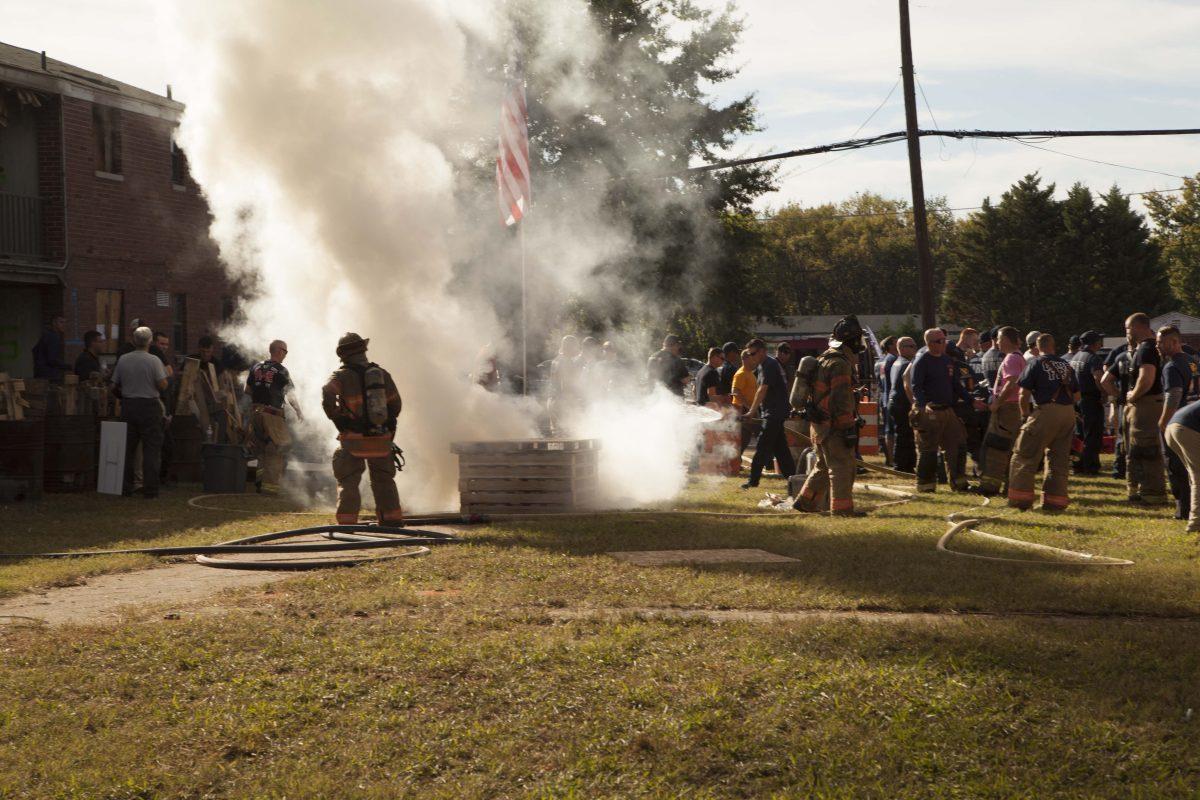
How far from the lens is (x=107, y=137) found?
82.3ft

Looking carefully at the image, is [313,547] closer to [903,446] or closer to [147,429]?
[147,429]

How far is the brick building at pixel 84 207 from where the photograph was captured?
23.5m

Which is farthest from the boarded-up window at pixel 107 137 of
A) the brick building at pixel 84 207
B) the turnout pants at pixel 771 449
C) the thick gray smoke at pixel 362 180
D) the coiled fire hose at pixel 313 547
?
the coiled fire hose at pixel 313 547

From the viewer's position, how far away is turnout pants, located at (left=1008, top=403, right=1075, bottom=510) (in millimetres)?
12086

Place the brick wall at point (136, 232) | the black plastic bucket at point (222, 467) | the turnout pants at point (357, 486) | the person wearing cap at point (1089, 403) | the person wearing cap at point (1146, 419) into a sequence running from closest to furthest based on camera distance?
the turnout pants at point (357, 486), the person wearing cap at point (1146, 419), the black plastic bucket at point (222, 467), the person wearing cap at point (1089, 403), the brick wall at point (136, 232)

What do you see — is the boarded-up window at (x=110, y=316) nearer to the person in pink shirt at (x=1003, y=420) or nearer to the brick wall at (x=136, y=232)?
the brick wall at (x=136, y=232)

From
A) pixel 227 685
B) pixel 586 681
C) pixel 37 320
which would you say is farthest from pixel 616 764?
pixel 37 320

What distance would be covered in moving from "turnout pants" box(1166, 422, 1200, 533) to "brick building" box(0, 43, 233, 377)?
19.4m

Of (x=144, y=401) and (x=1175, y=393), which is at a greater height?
(x=144, y=401)

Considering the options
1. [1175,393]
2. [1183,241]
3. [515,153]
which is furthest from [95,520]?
[1183,241]

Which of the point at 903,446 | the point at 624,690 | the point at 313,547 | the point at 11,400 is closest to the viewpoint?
the point at 624,690

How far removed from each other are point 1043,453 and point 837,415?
85.0 inches

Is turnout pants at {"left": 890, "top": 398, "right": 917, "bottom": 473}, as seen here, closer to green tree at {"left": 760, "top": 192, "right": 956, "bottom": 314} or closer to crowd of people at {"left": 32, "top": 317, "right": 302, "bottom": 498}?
crowd of people at {"left": 32, "top": 317, "right": 302, "bottom": 498}

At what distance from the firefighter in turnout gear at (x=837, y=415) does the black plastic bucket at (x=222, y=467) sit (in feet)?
23.5
